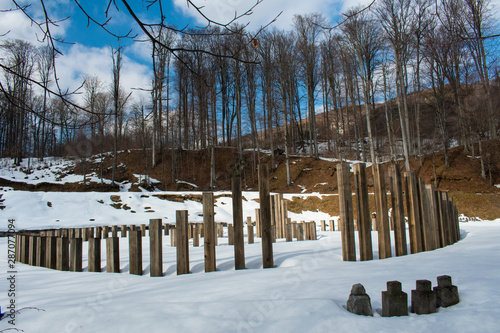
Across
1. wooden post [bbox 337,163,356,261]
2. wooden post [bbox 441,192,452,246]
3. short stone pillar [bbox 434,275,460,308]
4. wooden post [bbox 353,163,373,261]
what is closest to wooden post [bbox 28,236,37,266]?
wooden post [bbox 337,163,356,261]

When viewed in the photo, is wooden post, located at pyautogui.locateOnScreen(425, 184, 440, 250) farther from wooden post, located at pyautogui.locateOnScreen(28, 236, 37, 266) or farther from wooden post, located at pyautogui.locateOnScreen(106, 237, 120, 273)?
wooden post, located at pyautogui.locateOnScreen(28, 236, 37, 266)

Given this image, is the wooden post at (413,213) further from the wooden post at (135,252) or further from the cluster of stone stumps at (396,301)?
the wooden post at (135,252)

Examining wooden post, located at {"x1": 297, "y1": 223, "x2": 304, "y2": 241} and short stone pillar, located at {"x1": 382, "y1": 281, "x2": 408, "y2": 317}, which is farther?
wooden post, located at {"x1": 297, "y1": 223, "x2": 304, "y2": 241}

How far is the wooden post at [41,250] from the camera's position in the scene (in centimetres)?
477

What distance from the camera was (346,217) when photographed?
3.96 meters

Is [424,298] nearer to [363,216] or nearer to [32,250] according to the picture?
[363,216]

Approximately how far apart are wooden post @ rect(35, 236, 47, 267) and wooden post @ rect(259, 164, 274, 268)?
11.6ft

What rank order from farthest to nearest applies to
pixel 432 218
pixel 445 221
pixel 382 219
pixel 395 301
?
pixel 445 221
pixel 432 218
pixel 382 219
pixel 395 301

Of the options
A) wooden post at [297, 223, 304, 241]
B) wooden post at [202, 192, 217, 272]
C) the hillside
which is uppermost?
the hillside

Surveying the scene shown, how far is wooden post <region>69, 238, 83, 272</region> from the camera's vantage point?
440cm

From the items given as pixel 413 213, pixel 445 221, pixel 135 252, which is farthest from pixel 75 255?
pixel 445 221

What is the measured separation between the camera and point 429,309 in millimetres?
1982

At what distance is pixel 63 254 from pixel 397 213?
500 centimetres

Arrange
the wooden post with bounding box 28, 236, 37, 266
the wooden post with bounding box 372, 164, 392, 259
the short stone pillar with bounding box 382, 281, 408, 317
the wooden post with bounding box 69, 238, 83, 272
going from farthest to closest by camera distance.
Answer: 1. the wooden post with bounding box 28, 236, 37, 266
2. the wooden post with bounding box 69, 238, 83, 272
3. the wooden post with bounding box 372, 164, 392, 259
4. the short stone pillar with bounding box 382, 281, 408, 317
